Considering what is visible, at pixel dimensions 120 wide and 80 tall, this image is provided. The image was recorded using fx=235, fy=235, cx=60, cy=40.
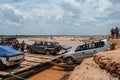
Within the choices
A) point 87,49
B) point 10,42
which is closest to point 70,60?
point 87,49

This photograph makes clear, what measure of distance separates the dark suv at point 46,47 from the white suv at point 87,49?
5496 mm

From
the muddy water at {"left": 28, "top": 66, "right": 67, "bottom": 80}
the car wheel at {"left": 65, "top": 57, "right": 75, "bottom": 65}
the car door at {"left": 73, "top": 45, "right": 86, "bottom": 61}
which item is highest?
the car door at {"left": 73, "top": 45, "right": 86, "bottom": 61}

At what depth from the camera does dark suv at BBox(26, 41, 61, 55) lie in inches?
996

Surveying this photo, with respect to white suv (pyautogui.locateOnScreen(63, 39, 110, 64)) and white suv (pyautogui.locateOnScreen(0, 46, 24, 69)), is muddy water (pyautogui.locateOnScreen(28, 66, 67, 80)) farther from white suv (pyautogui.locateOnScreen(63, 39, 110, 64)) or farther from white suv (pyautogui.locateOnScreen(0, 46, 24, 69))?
white suv (pyautogui.locateOnScreen(0, 46, 24, 69))

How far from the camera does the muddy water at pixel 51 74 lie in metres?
15.7

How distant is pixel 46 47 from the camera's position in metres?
25.6

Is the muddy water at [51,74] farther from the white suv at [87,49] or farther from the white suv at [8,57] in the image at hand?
the white suv at [8,57]

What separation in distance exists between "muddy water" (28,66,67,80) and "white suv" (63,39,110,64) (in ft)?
4.64

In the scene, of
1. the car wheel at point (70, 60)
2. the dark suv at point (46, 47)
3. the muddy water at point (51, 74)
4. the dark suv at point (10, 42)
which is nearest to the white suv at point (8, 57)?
the muddy water at point (51, 74)

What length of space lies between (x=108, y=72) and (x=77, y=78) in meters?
1.26

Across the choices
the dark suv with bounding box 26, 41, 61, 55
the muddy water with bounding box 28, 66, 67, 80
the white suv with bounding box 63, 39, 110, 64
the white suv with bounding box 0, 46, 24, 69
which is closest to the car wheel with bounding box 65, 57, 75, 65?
the white suv with bounding box 63, 39, 110, 64

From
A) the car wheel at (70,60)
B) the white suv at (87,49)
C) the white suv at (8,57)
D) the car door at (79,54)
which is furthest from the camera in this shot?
the car wheel at (70,60)

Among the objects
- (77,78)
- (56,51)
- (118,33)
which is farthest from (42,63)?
(118,33)

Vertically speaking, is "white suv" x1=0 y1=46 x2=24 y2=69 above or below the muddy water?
above
